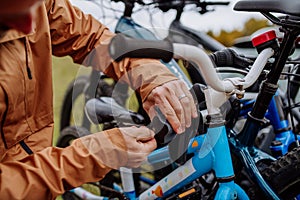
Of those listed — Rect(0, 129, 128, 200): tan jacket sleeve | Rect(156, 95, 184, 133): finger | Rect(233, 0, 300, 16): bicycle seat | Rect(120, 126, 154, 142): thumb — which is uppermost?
Rect(233, 0, 300, 16): bicycle seat

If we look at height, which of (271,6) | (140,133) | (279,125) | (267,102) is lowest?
(279,125)

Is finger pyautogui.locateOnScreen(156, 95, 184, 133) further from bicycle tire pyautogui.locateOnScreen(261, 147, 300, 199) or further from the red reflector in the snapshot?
bicycle tire pyautogui.locateOnScreen(261, 147, 300, 199)

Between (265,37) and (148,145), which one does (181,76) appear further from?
(148,145)

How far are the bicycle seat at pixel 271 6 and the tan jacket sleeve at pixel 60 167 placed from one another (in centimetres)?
47

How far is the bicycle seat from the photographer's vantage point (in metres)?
1.03

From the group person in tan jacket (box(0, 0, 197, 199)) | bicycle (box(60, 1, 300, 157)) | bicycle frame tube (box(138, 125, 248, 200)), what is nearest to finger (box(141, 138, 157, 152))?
person in tan jacket (box(0, 0, 197, 199))

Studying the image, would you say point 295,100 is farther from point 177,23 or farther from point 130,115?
point 130,115

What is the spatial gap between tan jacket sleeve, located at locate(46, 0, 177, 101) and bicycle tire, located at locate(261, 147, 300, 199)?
440 mm

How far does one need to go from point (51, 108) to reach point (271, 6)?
1.85 feet

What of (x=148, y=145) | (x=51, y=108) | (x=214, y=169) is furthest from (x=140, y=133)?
(x=214, y=169)

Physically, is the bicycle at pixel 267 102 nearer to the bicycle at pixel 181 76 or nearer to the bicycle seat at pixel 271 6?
the bicycle seat at pixel 271 6

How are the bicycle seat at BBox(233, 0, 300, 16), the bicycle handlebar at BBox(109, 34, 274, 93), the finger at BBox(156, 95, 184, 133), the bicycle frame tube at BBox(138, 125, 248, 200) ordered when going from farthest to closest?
1. the bicycle frame tube at BBox(138, 125, 248, 200)
2. the bicycle seat at BBox(233, 0, 300, 16)
3. the finger at BBox(156, 95, 184, 133)
4. the bicycle handlebar at BBox(109, 34, 274, 93)

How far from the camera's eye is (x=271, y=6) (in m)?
1.06

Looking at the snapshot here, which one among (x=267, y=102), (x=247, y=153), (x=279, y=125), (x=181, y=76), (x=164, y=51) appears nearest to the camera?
(x=164, y=51)
